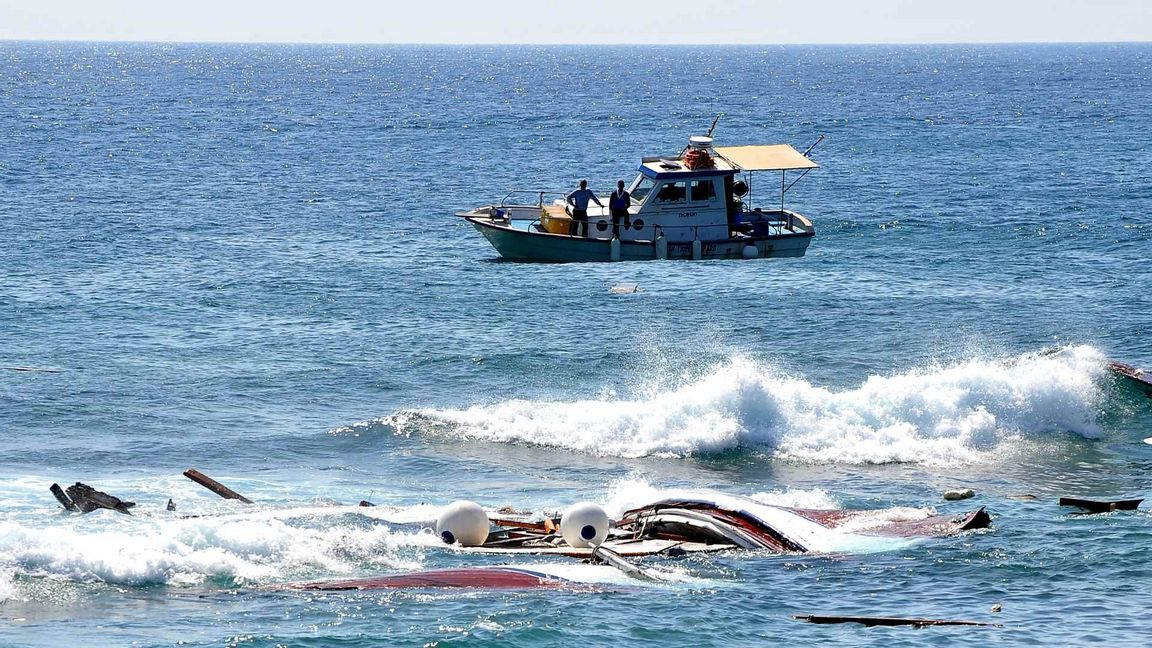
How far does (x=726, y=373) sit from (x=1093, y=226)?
1212 inches

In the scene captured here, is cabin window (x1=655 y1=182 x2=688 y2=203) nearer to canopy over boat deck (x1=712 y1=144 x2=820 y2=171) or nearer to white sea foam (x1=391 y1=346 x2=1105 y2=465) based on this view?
canopy over boat deck (x1=712 y1=144 x2=820 y2=171)

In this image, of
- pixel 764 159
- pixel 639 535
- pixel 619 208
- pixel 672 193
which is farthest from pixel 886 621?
pixel 764 159

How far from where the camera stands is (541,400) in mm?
32656

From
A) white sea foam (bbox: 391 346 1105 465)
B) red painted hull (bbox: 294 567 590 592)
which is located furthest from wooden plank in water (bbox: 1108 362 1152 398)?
red painted hull (bbox: 294 567 590 592)

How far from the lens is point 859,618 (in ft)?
56.0

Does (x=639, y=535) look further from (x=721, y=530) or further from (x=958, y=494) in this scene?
(x=958, y=494)

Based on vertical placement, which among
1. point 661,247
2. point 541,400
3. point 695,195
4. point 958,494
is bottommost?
point 958,494

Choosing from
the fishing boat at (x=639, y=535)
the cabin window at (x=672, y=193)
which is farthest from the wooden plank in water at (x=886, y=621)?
the cabin window at (x=672, y=193)

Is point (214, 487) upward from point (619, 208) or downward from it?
downward

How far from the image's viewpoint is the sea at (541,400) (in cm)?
1788

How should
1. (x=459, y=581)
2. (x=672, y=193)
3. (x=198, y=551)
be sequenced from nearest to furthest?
(x=459, y=581) → (x=198, y=551) → (x=672, y=193)

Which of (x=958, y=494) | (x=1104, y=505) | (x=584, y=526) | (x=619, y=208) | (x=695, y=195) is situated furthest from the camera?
(x=619, y=208)

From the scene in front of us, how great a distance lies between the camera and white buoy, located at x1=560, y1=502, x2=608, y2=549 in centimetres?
1994

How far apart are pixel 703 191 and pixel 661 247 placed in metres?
2.20
